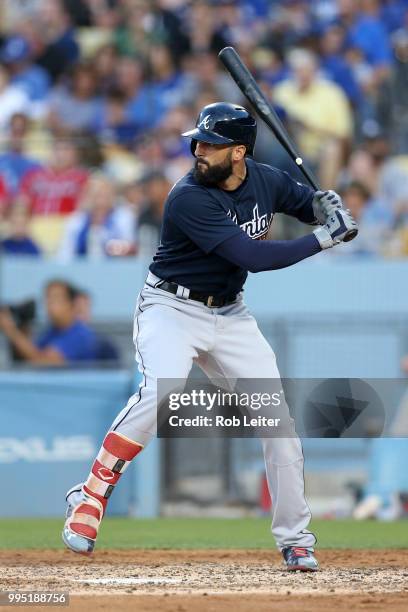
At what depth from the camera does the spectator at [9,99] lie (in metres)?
12.0

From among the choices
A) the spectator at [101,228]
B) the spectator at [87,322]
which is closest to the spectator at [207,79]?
the spectator at [101,228]

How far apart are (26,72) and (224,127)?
7.98 m

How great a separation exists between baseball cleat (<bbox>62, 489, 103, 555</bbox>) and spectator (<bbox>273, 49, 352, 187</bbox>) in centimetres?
616

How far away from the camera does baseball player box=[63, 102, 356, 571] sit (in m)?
5.10

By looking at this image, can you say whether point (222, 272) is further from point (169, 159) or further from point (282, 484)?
point (169, 159)

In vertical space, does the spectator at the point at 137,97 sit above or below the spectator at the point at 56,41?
below

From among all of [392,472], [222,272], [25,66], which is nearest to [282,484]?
[222,272]

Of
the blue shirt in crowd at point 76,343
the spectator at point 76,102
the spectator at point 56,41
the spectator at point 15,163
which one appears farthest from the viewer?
the spectator at point 56,41

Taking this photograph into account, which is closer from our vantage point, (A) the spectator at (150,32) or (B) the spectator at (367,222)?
(B) the spectator at (367,222)

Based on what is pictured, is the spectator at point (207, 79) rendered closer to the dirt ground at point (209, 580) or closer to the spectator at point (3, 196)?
the spectator at point (3, 196)

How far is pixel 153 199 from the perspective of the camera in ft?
34.3

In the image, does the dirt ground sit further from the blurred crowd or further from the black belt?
the blurred crowd

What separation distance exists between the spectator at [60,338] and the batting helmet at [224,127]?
436cm
